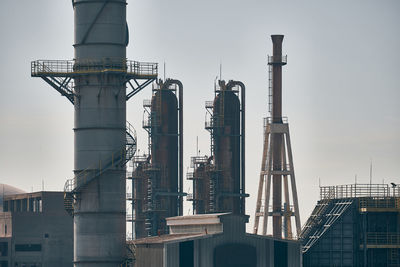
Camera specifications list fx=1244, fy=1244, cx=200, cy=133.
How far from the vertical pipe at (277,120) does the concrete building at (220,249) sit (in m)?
29.9

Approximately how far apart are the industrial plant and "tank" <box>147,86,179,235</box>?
0.10 metres

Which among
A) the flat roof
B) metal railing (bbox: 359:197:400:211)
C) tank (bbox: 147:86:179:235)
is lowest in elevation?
the flat roof

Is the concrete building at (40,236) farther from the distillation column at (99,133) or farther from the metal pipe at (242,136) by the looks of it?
the distillation column at (99,133)

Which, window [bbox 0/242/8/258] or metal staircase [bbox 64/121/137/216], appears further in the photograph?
window [bbox 0/242/8/258]

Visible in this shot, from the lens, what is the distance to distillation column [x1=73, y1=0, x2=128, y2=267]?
82562 mm

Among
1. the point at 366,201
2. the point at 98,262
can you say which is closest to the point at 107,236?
the point at 98,262

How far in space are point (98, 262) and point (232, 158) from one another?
40879mm

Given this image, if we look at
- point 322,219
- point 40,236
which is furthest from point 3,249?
point 322,219

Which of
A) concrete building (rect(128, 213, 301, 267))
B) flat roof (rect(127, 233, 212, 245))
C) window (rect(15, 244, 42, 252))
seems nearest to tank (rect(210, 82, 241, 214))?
window (rect(15, 244, 42, 252))

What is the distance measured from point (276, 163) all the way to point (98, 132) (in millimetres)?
38206

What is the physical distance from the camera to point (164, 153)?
400 ft

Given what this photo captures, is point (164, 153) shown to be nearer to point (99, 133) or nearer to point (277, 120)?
point (277, 120)

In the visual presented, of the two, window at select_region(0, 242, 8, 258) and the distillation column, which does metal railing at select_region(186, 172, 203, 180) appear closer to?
window at select_region(0, 242, 8, 258)

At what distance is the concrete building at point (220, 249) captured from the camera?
277ft
